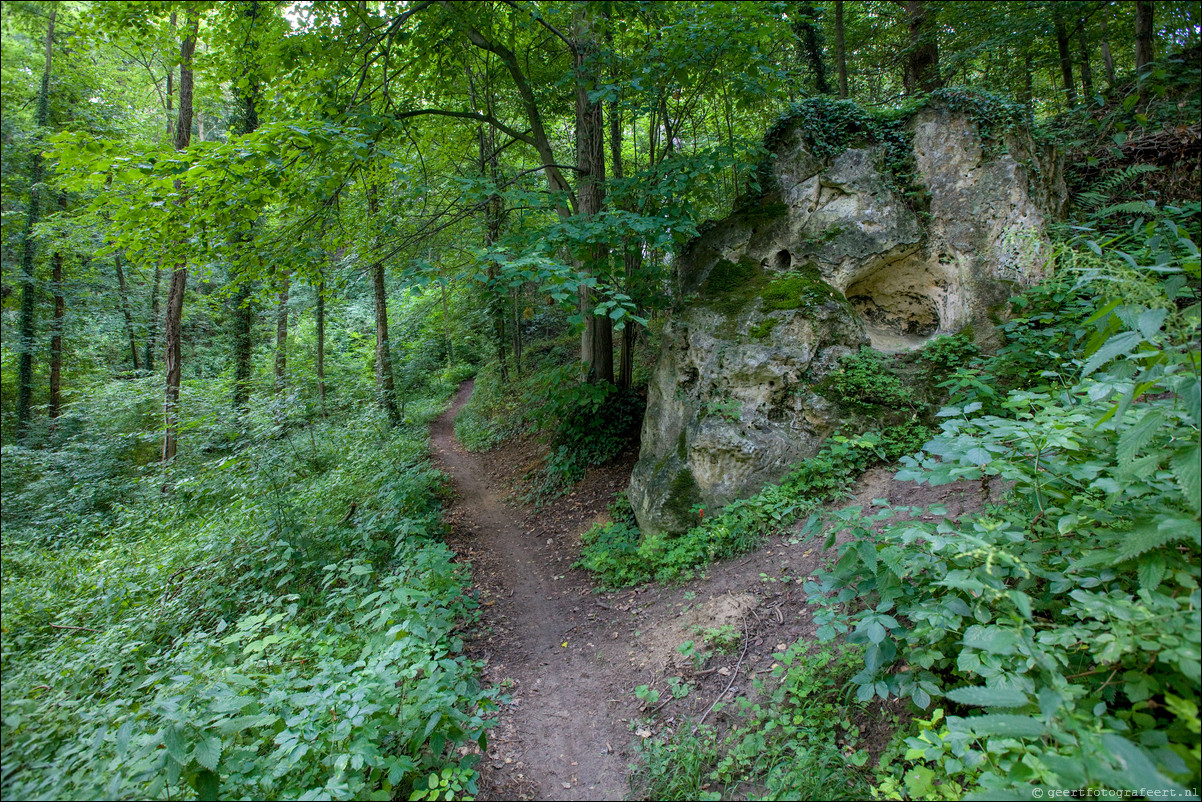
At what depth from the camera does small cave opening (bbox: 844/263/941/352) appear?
7.10m

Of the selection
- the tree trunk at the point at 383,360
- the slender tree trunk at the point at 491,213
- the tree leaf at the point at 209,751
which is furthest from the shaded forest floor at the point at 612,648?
the tree trunk at the point at 383,360

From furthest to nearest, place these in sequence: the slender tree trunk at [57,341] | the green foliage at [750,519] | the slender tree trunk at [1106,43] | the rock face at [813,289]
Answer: the slender tree trunk at [57,341] → the slender tree trunk at [1106,43] → the rock face at [813,289] → the green foliage at [750,519]

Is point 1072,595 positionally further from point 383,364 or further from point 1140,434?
point 383,364

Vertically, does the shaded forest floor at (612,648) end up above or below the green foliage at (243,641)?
below

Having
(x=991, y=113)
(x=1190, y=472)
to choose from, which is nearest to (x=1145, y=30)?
(x=991, y=113)

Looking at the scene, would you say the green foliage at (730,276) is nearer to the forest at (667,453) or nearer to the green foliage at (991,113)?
the forest at (667,453)

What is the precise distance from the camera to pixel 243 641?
4.87m

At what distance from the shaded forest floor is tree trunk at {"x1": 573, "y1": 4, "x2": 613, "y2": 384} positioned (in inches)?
147

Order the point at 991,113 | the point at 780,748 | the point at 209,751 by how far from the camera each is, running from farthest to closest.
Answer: the point at 991,113 → the point at 780,748 → the point at 209,751

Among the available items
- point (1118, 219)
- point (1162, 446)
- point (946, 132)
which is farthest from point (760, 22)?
point (1162, 446)

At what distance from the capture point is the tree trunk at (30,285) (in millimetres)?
13141

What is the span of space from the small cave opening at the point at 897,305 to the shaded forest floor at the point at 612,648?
250 centimetres

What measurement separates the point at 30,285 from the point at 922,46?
867 inches

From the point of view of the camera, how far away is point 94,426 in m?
12.9
